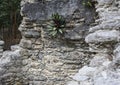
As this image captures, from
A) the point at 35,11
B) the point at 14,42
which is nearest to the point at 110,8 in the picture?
the point at 35,11

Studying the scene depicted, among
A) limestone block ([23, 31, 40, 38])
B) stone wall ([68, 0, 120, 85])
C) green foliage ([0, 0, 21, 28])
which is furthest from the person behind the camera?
green foliage ([0, 0, 21, 28])

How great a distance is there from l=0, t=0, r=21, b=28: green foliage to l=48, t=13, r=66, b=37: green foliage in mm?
9579

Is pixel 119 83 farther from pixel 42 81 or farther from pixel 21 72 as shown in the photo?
pixel 21 72

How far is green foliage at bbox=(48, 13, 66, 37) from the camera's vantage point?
10.4 metres

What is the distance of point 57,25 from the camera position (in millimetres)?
10469

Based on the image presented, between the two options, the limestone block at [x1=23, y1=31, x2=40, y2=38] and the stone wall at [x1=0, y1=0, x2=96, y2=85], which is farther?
the limestone block at [x1=23, y1=31, x2=40, y2=38]

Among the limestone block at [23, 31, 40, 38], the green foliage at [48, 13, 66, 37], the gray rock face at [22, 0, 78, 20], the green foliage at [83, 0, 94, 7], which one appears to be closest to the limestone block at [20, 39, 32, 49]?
the limestone block at [23, 31, 40, 38]

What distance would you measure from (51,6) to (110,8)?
4.52 m

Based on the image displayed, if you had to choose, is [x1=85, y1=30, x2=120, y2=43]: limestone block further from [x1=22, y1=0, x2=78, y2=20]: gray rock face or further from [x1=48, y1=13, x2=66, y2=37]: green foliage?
[x1=22, y1=0, x2=78, y2=20]: gray rock face

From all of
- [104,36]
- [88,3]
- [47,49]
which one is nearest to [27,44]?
[47,49]

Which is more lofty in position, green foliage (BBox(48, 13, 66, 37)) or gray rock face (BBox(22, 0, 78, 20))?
gray rock face (BBox(22, 0, 78, 20))

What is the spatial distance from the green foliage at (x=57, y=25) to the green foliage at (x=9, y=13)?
9.58 meters

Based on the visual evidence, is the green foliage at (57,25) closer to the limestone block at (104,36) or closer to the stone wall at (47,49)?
the stone wall at (47,49)

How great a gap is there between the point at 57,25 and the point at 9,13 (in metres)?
11.1
